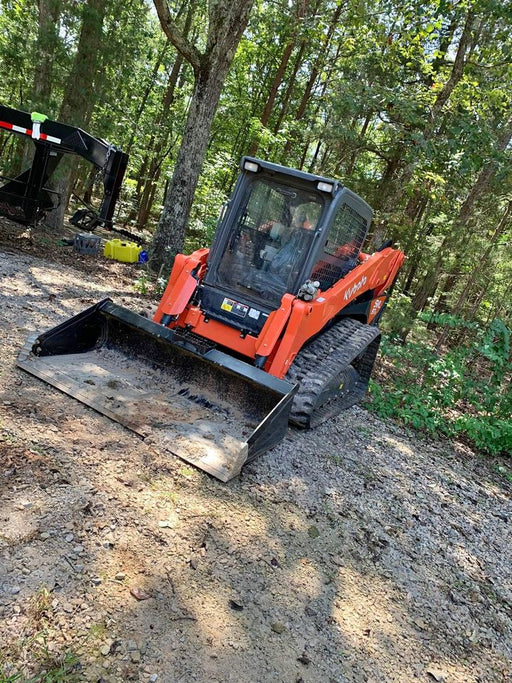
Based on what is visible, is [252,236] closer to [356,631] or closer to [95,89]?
[356,631]

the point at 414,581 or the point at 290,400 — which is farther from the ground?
the point at 290,400

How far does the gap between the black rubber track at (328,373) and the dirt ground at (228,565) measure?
34 centimetres

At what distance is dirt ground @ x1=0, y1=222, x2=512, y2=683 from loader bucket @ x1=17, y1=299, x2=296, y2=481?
15cm

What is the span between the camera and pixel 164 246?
9.06 meters

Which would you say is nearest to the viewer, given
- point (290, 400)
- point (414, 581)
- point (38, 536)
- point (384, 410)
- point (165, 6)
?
point (38, 536)

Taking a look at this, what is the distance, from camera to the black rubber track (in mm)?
4578

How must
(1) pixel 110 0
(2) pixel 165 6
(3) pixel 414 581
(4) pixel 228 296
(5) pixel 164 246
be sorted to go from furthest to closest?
(1) pixel 110 0, (5) pixel 164 246, (2) pixel 165 6, (4) pixel 228 296, (3) pixel 414 581

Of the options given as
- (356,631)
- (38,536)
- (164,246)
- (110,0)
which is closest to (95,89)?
(110,0)

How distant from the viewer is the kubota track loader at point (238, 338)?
13.1 ft

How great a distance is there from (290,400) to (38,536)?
2.06m

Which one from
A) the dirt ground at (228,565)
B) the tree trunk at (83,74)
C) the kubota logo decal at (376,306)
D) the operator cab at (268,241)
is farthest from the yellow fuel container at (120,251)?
the dirt ground at (228,565)

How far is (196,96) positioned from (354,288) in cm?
495

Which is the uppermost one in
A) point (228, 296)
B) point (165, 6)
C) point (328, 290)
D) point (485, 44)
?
point (485, 44)

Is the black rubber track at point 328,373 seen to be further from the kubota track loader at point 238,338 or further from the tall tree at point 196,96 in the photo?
the tall tree at point 196,96
